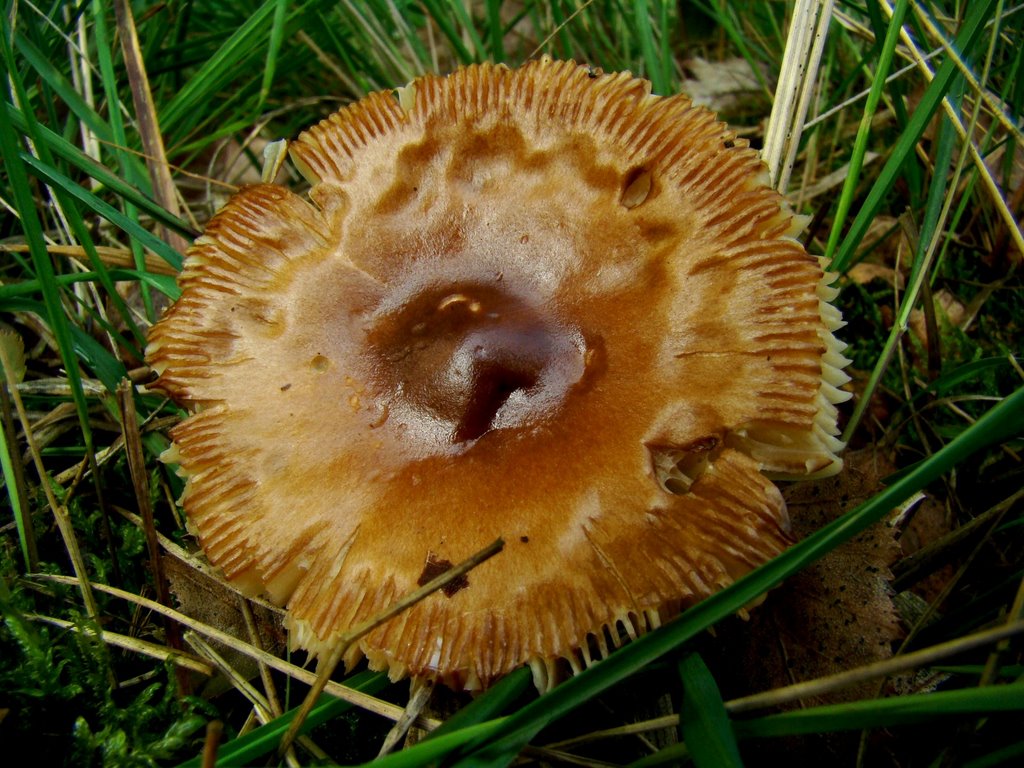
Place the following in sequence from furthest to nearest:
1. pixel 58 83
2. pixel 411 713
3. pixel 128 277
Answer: pixel 58 83
pixel 128 277
pixel 411 713

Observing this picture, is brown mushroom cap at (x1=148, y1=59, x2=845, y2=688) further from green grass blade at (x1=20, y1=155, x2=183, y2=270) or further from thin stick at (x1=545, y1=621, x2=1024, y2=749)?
green grass blade at (x1=20, y1=155, x2=183, y2=270)

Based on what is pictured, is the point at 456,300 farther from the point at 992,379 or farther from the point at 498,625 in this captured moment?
the point at 992,379

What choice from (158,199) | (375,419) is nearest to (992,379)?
(375,419)

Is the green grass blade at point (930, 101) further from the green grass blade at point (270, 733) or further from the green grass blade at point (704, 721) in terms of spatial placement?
the green grass blade at point (270, 733)

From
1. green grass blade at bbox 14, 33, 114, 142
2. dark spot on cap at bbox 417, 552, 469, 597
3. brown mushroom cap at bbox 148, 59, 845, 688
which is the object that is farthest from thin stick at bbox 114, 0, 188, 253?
dark spot on cap at bbox 417, 552, 469, 597

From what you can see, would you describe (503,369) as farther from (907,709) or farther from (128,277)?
(128,277)

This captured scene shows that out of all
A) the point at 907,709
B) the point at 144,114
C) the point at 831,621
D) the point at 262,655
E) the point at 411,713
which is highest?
the point at 144,114

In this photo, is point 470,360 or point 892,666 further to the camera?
point 470,360

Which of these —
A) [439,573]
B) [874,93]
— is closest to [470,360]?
[439,573]
